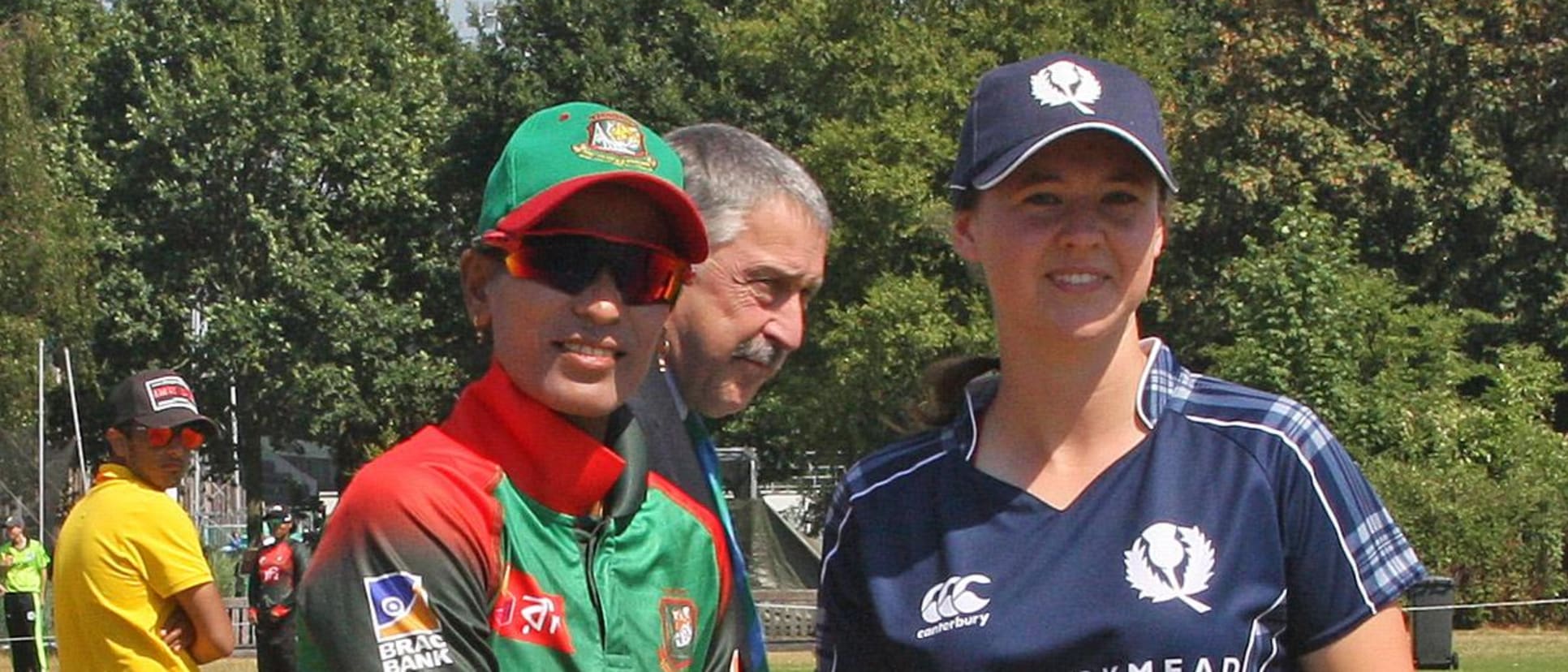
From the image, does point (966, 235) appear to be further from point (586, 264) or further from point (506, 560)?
point (506, 560)

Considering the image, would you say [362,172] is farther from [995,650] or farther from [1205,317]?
[995,650]

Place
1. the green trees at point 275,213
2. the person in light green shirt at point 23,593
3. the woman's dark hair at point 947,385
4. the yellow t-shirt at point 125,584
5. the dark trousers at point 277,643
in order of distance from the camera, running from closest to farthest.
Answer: the woman's dark hair at point 947,385, the yellow t-shirt at point 125,584, the dark trousers at point 277,643, the person in light green shirt at point 23,593, the green trees at point 275,213

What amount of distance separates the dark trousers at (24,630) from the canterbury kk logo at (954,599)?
21656 mm

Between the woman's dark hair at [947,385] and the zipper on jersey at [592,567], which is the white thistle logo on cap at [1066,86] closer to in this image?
the woman's dark hair at [947,385]

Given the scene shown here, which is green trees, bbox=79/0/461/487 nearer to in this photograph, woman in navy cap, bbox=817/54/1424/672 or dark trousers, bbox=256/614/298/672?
dark trousers, bbox=256/614/298/672

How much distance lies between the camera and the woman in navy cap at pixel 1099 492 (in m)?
2.68

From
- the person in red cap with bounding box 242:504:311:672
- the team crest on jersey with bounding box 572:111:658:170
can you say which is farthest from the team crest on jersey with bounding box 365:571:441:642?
the person in red cap with bounding box 242:504:311:672

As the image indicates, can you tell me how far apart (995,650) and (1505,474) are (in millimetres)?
30344

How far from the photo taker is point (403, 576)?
2439 mm

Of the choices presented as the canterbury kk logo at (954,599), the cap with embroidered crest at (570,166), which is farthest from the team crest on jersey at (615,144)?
the canterbury kk logo at (954,599)

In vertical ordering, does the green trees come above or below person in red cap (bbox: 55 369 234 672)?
above

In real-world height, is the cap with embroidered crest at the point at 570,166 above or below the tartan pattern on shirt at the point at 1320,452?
above

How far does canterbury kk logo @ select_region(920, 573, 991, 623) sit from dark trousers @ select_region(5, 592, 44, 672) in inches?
853

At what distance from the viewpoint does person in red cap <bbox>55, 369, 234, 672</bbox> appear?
25.2 feet
